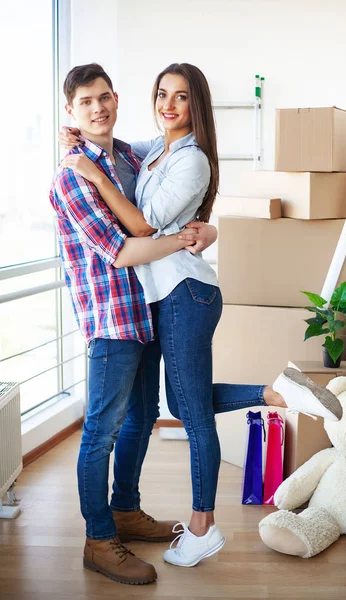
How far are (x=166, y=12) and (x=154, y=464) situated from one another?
6.42ft

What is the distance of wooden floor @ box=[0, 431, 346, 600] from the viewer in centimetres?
200

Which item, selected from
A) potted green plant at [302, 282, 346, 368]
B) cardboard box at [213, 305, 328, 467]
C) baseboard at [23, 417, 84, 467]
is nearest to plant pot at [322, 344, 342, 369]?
potted green plant at [302, 282, 346, 368]

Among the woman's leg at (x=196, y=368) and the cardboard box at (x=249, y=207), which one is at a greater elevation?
the cardboard box at (x=249, y=207)

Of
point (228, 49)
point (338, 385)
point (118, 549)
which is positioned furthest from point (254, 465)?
point (228, 49)

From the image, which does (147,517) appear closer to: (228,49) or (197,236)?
(197,236)

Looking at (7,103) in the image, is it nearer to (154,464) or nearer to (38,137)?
(38,137)

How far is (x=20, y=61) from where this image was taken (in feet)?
10.0

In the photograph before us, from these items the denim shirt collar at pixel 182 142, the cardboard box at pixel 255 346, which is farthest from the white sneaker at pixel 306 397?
the cardboard box at pixel 255 346

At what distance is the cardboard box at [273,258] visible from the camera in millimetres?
2816

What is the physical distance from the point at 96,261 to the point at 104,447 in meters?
0.50

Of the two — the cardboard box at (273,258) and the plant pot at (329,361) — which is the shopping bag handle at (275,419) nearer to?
the plant pot at (329,361)

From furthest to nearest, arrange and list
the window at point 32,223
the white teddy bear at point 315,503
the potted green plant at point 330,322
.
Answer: the window at point 32,223
the potted green plant at point 330,322
the white teddy bear at point 315,503

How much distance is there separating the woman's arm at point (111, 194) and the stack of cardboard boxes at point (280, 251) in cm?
93

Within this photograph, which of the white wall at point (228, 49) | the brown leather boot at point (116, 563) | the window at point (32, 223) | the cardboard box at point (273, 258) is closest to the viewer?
the brown leather boot at point (116, 563)
